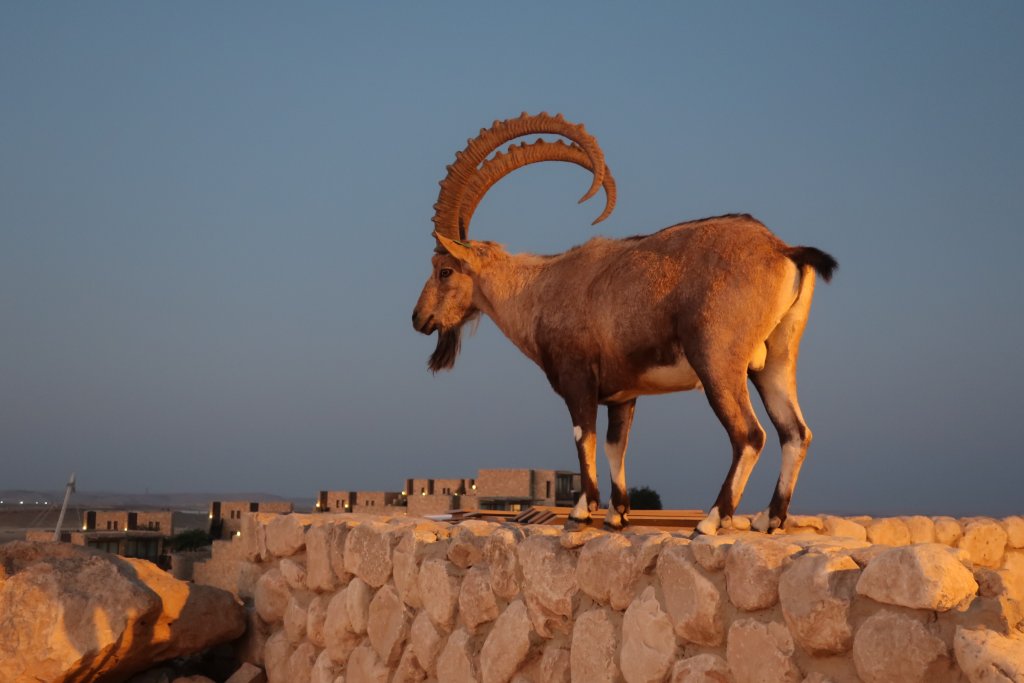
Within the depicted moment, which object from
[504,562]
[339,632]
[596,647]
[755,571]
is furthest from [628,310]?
[339,632]

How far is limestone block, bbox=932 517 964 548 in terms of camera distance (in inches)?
230

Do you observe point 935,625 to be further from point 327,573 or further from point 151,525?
point 151,525

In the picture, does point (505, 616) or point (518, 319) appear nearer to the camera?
point (505, 616)

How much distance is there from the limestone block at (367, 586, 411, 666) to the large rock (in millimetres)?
1725

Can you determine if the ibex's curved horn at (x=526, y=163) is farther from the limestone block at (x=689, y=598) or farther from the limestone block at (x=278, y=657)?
the limestone block at (x=278, y=657)

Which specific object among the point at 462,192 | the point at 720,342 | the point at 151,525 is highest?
the point at 462,192

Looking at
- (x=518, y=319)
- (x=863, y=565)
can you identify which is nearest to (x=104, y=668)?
(x=518, y=319)

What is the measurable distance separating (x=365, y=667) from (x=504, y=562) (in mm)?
1401

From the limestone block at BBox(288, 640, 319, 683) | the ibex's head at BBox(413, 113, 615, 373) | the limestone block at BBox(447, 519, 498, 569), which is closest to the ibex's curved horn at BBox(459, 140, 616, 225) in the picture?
the ibex's head at BBox(413, 113, 615, 373)

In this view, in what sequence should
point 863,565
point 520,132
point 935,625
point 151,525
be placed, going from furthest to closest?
point 151,525, point 520,132, point 863,565, point 935,625

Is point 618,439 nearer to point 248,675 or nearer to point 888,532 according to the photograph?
point 888,532

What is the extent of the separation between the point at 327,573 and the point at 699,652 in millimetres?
2989

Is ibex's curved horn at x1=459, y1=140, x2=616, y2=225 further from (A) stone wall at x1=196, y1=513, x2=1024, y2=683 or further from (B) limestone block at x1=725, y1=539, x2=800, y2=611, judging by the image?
(B) limestone block at x1=725, y1=539, x2=800, y2=611

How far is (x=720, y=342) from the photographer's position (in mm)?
4312
